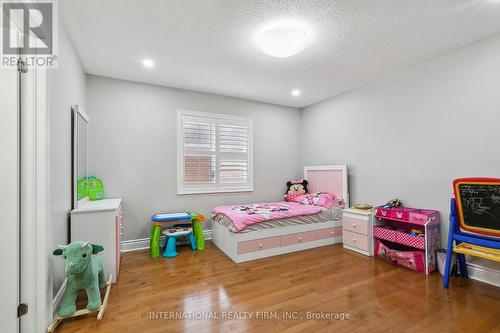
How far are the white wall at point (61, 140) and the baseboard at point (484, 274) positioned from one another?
4.00m

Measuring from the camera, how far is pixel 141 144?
3523 millimetres

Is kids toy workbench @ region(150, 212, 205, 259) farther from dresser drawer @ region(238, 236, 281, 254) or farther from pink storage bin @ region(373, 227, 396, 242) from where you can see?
pink storage bin @ region(373, 227, 396, 242)

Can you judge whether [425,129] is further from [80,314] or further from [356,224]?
[80,314]

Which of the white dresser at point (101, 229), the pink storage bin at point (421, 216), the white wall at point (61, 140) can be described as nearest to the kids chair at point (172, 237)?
the white dresser at point (101, 229)

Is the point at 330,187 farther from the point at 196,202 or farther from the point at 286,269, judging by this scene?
the point at 196,202

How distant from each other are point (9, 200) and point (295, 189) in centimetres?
389

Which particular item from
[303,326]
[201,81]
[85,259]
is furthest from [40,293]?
[201,81]

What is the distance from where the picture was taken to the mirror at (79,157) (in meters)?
2.38

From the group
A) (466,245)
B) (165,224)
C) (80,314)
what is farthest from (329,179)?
(80,314)

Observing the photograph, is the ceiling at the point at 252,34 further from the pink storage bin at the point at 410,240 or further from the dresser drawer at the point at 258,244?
the dresser drawer at the point at 258,244

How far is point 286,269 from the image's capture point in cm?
272

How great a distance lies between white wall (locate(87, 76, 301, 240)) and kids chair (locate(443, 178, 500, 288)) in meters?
2.98

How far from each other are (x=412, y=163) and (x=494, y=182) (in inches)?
40.8

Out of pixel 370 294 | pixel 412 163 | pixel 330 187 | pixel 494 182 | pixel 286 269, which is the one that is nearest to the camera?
pixel 494 182
